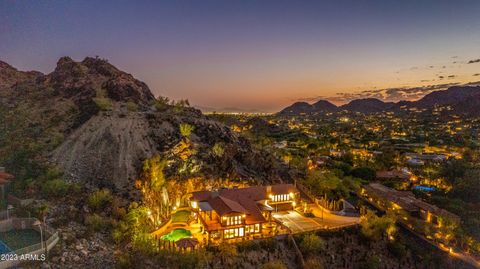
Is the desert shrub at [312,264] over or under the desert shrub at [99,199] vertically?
under

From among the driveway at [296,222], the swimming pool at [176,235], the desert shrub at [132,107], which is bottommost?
the driveway at [296,222]

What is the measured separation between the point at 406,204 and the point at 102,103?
48.6m

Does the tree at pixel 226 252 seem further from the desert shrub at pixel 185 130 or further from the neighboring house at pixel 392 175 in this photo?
the neighboring house at pixel 392 175

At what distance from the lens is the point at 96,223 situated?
2439 centimetres

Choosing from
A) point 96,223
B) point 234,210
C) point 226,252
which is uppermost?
point 96,223

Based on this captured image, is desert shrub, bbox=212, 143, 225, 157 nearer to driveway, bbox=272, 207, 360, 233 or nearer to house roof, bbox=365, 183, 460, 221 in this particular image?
driveway, bbox=272, 207, 360, 233

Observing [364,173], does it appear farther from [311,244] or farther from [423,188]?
[311,244]

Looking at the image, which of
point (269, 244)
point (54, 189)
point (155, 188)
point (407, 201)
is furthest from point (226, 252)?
point (407, 201)

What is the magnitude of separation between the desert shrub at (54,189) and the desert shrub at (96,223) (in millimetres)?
5198

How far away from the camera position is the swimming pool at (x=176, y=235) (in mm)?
25219

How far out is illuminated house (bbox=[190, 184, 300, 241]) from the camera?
27.2m

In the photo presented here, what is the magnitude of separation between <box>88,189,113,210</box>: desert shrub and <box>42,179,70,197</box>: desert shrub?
264 cm

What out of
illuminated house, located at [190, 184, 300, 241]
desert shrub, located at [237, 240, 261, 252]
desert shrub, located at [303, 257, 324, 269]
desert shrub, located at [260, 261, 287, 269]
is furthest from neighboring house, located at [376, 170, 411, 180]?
desert shrub, located at [260, 261, 287, 269]

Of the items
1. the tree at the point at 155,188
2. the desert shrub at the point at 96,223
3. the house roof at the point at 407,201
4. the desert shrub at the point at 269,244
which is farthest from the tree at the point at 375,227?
the desert shrub at the point at 96,223
